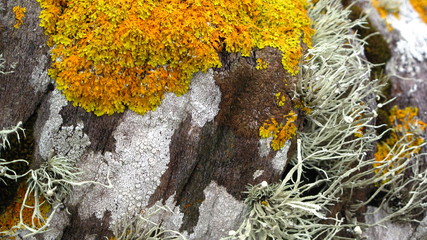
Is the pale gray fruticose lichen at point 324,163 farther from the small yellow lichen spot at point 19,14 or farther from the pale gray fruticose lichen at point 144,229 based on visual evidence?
the small yellow lichen spot at point 19,14

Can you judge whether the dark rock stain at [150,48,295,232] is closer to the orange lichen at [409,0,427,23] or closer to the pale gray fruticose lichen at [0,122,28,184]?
the pale gray fruticose lichen at [0,122,28,184]

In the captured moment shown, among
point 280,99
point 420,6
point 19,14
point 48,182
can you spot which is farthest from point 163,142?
point 420,6

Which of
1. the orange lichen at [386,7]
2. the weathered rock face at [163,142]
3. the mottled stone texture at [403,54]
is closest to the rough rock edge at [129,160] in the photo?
the weathered rock face at [163,142]

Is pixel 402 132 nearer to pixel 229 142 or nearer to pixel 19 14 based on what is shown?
pixel 229 142

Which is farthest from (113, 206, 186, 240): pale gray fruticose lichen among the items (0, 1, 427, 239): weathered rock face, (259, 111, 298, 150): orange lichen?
(259, 111, 298, 150): orange lichen

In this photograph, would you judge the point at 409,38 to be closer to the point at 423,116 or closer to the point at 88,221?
the point at 423,116

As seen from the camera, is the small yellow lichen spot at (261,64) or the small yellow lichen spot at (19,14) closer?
the small yellow lichen spot at (19,14)
